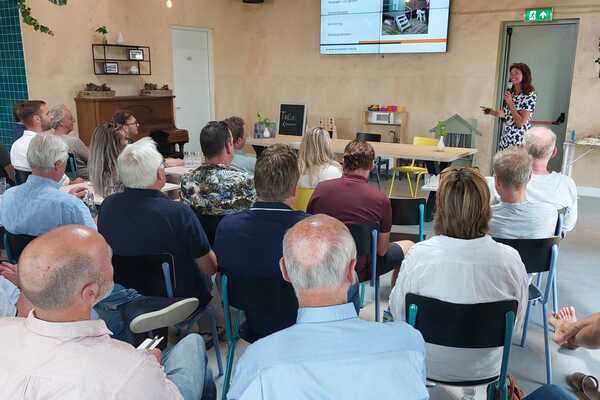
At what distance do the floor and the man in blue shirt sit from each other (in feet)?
3.41

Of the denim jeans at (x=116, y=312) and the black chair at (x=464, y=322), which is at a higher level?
the black chair at (x=464, y=322)

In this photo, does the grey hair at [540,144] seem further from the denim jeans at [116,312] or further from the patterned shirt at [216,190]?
the denim jeans at [116,312]

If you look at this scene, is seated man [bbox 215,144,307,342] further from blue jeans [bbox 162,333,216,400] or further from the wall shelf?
the wall shelf

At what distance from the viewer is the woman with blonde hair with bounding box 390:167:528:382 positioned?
1.81 meters

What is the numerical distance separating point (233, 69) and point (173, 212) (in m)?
7.25

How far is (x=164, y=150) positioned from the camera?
23.9 ft

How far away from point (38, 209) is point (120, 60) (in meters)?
5.15

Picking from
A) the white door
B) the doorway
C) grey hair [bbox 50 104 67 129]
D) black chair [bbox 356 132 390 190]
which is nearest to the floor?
black chair [bbox 356 132 390 190]

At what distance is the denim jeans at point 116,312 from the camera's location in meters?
2.21

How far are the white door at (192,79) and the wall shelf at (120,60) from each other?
687mm

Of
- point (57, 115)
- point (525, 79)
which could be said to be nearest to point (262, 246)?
point (57, 115)

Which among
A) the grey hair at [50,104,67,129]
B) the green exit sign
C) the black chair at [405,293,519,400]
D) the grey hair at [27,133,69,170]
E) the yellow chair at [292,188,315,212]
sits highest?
the green exit sign

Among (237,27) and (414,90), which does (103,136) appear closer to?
(414,90)

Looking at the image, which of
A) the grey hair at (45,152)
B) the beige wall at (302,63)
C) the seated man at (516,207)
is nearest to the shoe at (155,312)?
the grey hair at (45,152)
